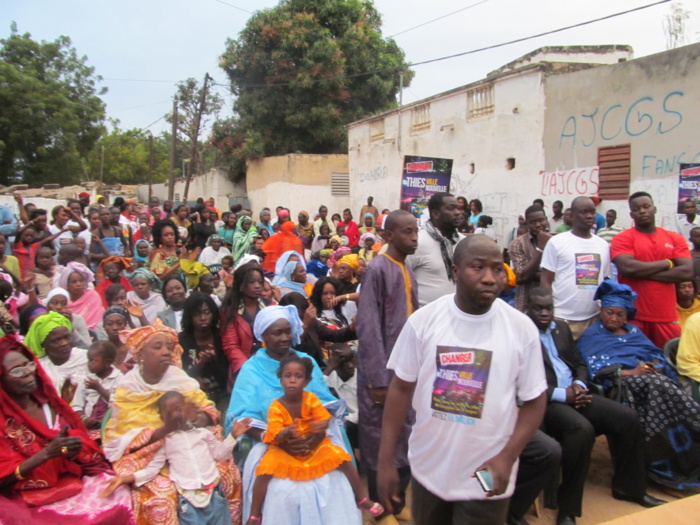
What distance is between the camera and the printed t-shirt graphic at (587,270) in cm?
470

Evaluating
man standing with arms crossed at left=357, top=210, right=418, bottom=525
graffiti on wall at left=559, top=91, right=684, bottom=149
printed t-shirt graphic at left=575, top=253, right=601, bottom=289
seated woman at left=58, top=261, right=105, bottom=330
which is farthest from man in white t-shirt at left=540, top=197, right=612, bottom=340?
graffiti on wall at left=559, top=91, right=684, bottom=149

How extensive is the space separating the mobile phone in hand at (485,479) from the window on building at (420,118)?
1481 cm

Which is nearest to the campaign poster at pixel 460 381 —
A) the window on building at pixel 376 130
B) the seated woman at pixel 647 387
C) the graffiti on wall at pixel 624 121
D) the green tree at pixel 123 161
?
the seated woman at pixel 647 387

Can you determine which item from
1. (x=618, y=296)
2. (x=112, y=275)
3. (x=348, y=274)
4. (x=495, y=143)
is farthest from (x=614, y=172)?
(x=112, y=275)

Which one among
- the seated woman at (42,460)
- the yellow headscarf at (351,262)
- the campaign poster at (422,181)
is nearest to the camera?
the seated woman at (42,460)

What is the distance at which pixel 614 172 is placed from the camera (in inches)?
413

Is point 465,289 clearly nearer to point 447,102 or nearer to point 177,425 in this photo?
point 177,425

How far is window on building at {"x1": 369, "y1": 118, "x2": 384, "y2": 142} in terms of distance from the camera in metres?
18.7

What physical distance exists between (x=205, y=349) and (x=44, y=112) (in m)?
23.8

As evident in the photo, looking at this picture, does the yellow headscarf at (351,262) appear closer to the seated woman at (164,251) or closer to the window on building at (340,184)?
the seated woman at (164,251)

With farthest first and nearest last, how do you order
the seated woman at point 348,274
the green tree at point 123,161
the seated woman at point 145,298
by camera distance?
the green tree at point 123,161, the seated woman at point 348,274, the seated woman at point 145,298

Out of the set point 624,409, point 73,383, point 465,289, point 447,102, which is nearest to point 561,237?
point 624,409

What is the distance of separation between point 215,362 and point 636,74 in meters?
8.95

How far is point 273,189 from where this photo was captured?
22.8 meters
